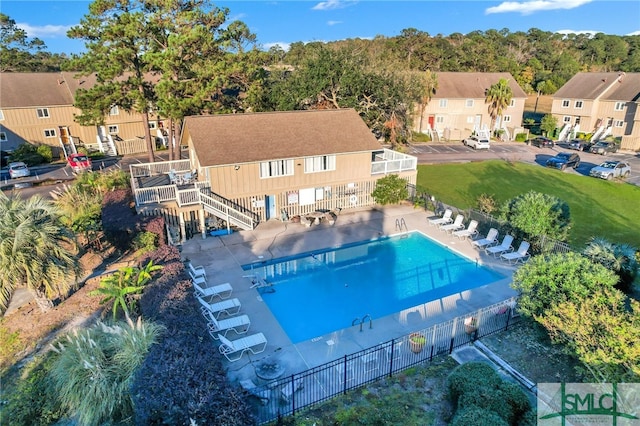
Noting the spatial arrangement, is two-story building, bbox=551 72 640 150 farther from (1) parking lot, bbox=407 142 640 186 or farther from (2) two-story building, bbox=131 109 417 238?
(2) two-story building, bbox=131 109 417 238

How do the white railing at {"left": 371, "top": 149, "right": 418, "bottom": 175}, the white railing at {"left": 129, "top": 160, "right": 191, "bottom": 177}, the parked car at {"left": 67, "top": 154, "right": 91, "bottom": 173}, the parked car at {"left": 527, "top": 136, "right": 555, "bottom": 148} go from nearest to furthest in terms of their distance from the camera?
the white railing at {"left": 129, "top": 160, "right": 191, "bottom": 177}, the white railing at {"left": 371, "top": 149, "right": 418, "bottom": 175}, the parked car at {"left": 67, "top": 154, "right": 91, "bottom": 173}, the parked car at {"left": 527, "top": 136, "right": 555, "bottom": 148}

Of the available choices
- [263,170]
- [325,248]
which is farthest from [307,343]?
[263,170]

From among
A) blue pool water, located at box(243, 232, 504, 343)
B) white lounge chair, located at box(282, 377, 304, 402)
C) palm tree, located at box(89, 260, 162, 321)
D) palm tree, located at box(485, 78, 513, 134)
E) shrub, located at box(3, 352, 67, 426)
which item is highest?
palm tree, located at box(485, 78, 513, 134)

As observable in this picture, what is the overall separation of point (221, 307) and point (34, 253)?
6.61m

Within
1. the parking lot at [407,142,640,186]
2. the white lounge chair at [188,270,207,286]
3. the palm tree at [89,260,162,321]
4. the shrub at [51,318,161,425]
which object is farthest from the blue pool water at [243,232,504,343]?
the parking lot at [407,142,640,186]

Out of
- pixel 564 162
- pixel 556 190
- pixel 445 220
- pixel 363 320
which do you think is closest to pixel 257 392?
pixel 363 320

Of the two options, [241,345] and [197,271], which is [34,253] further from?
[241,345]

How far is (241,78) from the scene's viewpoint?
33031 mm

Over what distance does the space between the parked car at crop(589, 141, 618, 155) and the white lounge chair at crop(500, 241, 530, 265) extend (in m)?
30.1

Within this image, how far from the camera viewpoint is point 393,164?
2661 cm

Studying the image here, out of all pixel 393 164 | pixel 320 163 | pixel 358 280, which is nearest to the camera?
pixel 358 280

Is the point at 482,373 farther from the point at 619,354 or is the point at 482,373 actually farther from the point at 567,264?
the point at 567,264

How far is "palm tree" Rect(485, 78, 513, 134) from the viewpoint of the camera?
160 feet

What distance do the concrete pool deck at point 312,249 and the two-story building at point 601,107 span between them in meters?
35.4
